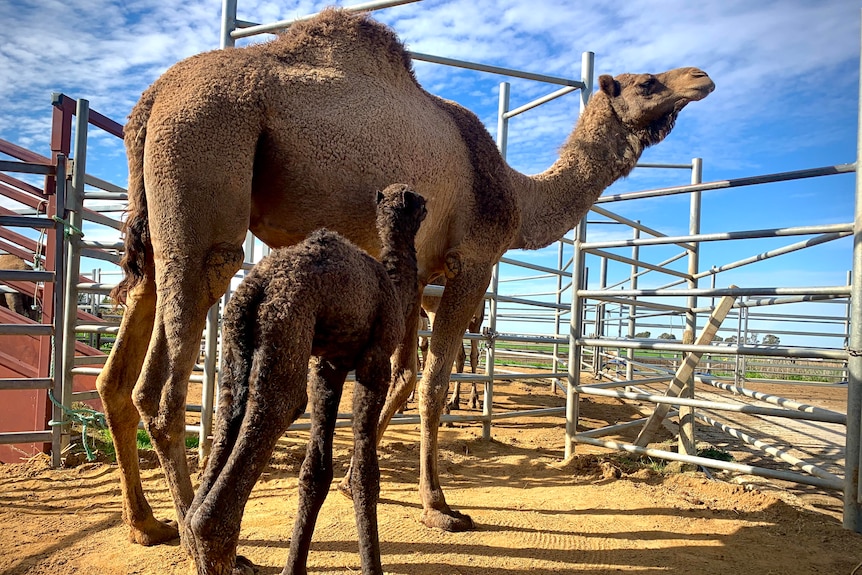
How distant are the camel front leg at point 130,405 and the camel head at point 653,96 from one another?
152 inches

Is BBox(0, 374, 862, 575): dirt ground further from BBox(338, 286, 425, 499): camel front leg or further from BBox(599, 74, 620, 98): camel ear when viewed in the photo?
BBox(599, 74, 620, 98): camel ear

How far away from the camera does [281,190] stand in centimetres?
288

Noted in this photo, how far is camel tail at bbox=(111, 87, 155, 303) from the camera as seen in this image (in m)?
3.00

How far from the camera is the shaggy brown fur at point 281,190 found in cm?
265

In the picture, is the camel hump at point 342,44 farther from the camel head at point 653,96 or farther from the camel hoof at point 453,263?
the camel head at point 653,96

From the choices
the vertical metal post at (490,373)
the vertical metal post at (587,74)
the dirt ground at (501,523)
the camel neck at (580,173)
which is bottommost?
the dirt ground at (501,523)

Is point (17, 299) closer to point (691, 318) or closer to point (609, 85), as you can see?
point (609, 85)

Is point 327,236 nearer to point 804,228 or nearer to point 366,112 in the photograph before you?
point 366,112

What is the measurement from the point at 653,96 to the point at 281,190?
3309mm

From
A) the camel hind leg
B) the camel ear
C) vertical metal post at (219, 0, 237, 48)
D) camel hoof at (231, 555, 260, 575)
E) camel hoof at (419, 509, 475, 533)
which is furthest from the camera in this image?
the camel ear

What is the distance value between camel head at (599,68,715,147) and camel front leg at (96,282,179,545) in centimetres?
385

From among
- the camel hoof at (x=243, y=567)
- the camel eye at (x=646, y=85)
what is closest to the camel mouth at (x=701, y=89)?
the camel eye at (x=646, y=85)

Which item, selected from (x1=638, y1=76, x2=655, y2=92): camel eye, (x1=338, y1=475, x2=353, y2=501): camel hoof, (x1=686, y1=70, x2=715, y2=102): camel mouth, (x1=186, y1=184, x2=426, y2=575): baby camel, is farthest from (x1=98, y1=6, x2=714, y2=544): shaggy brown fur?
(x1=686, y1=70, x2=715, y2=102): camel mouth

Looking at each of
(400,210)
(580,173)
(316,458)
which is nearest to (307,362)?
(316,458)
